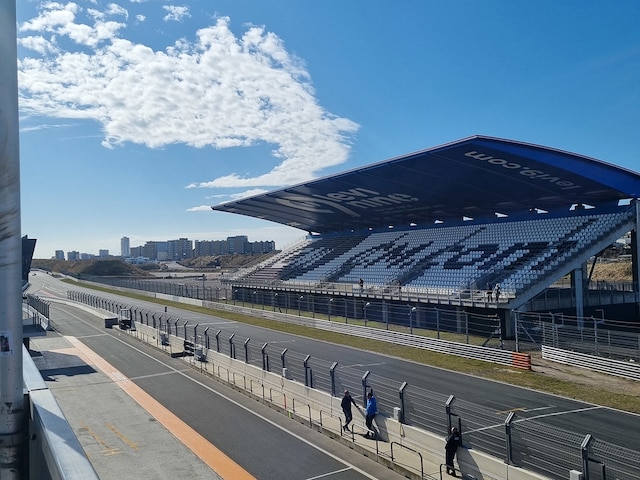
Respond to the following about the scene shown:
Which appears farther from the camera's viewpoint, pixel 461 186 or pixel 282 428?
pixel 461 186

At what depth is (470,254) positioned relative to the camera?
129 feet

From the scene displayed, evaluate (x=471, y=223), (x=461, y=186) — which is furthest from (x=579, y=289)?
(x=471, y=223)

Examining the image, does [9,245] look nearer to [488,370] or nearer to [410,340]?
[488,370]

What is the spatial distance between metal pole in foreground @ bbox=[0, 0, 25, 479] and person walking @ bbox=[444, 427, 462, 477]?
9.11m

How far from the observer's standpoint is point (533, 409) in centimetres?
1625

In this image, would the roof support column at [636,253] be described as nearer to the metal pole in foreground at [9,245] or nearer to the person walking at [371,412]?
the person walking at [371,412]

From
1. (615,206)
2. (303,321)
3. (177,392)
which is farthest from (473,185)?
(177,392)

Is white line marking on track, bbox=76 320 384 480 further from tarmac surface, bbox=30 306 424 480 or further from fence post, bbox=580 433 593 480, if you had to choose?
fence post, bbox=580 433 593 480

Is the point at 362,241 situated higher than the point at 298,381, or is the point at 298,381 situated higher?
the point at 362,241

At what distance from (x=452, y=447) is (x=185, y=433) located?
777 centimetres

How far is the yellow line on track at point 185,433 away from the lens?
1239 centimetres

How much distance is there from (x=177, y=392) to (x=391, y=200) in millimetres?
28894

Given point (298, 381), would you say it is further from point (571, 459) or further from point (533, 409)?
point (571, 459)

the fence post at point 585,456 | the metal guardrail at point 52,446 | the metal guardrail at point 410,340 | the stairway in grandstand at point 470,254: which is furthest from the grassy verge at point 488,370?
the metal guardrail at point 52,446
